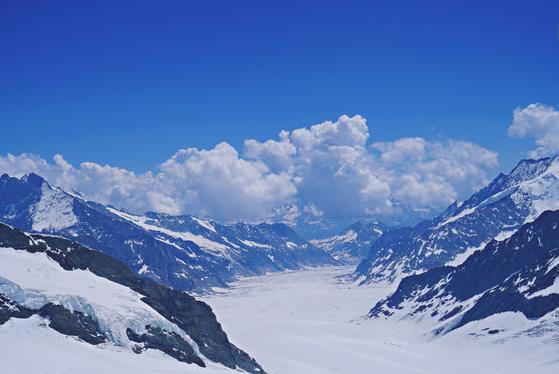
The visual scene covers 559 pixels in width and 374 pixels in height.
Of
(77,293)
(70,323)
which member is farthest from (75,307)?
(77,293)

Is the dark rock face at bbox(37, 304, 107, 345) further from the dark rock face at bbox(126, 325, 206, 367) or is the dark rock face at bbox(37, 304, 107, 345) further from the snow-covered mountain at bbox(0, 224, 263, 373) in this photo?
the dark rock face at bbox(126, 325, 206, 367)

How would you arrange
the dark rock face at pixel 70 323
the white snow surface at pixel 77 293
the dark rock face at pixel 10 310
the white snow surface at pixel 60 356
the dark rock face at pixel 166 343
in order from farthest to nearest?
1. the dark rock face at pixel 166 343
2. the white snow surface at pixel 77 293
3. the dark rock face at pixel 70 323
4. the dark rock face at pixel 10 310
5. the white snow surface at pixel 60 356

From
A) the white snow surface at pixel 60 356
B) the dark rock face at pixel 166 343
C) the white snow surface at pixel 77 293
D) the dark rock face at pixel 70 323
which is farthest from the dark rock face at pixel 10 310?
the dark rock face at pixel 166 343

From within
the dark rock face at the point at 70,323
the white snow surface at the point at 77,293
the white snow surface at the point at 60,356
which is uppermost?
the white snow surface at the point at 77,293

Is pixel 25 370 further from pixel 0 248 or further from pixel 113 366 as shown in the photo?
pixel 0 248

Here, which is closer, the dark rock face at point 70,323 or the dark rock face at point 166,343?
the dark rock face at point 70,323

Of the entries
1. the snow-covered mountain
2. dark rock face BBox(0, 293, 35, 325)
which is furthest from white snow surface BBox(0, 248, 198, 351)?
dark rock face BBox(0, 293, 35, 325)

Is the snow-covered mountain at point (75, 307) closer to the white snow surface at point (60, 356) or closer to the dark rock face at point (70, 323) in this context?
the dark rock face at point (70, 323)

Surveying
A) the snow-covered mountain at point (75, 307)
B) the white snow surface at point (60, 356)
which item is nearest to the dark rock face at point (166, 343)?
the snow-covered mountain at point (75, 307)

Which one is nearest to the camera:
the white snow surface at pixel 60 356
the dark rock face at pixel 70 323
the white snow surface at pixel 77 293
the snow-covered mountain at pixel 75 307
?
the white snow surface at pixel 60 356

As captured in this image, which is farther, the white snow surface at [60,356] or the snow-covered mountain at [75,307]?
the snow-covered mountain at [75,307]

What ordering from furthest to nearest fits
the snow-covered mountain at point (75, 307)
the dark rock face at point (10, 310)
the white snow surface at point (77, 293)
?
the white snow surface at point (77, 293) → the snow-covered mountain at point (75, 307) → the dark rock face at point (10, 310)

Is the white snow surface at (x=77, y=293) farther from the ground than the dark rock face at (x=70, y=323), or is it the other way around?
the white snow surface at (x=77, y=293)

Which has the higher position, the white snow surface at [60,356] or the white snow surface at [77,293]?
the white snow surface at [77,293]
